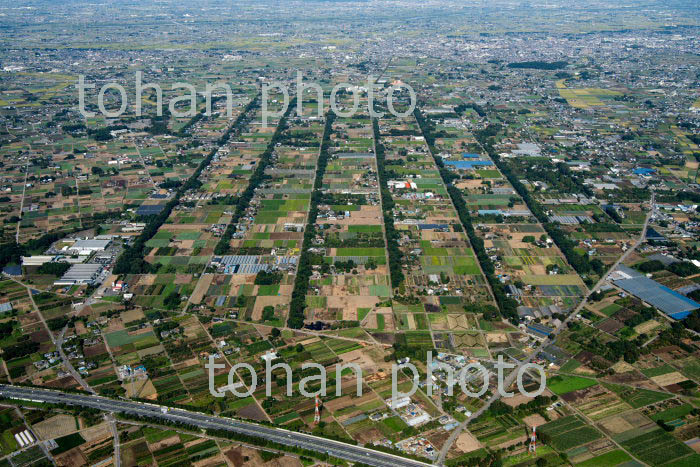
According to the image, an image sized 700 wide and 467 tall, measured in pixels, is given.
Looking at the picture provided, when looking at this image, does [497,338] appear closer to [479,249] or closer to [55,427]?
[479,249]

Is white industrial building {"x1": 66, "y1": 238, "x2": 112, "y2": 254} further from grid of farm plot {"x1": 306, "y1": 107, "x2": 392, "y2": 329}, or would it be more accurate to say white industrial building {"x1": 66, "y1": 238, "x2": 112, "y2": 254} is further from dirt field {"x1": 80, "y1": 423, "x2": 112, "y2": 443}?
dirt field {"x1": 80, "y1": 423, "x2": 112, "y2": 443}

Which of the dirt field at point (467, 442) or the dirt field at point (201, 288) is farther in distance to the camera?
the dirt field at point (201, 288)

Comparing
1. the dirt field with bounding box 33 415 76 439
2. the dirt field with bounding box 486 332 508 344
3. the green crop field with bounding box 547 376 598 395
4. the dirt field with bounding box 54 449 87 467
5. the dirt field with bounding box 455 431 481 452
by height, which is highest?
the dirt field with bounding box 486 332 508 344

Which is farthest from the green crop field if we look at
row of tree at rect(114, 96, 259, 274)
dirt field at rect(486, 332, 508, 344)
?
row of tree at rect(114, 96, 259, 274)

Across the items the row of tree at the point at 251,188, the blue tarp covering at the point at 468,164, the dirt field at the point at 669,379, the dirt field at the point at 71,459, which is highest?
the blue tarp covering at the point at 468,164

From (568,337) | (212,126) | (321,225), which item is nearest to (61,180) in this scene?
(212,126)

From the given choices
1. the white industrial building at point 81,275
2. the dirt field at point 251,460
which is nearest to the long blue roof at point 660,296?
the dirt field at point 251,460

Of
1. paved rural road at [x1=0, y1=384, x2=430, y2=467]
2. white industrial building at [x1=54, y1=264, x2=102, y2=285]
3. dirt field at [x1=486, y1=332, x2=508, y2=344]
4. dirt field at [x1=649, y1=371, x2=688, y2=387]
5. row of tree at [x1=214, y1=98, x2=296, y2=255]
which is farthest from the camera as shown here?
row of tree at [x1=214, y1=98, x2=296, y2=255]

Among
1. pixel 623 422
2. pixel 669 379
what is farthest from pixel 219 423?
pixel 669 379

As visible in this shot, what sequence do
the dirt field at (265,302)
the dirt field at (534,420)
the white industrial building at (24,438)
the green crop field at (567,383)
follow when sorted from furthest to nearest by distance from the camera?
the dirt field at (265,302), the green crop field at (567,383), the dirt field at (534,420), the white industrial building at (24,438)

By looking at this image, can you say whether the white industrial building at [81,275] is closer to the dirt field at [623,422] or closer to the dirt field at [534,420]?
the dirt field at [534,420]

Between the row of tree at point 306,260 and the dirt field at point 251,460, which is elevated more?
the row of tree at point 306,260
